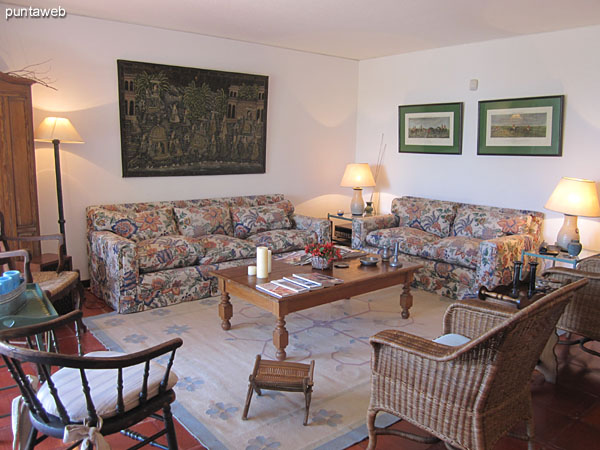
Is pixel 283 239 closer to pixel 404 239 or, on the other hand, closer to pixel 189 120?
pixel 404 239

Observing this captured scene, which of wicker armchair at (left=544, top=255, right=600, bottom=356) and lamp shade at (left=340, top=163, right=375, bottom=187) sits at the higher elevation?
lamp shade at (left=340, top=163, right=375, bottom=187)

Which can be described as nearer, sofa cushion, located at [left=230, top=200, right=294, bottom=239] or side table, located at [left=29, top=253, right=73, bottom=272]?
side table, located at [left=29, top=253, right=73, bottom=272]

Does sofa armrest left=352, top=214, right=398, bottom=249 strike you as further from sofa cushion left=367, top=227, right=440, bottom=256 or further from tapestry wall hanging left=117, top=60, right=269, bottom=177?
tapestry wall hanging left=117, top=60, right=269, bottom=177

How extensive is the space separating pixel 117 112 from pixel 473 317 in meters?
3.77

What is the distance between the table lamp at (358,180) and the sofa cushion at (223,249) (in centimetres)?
175

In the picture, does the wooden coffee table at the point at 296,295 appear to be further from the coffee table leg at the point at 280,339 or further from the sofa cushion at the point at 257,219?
the sofa cushion at the point at 257,219

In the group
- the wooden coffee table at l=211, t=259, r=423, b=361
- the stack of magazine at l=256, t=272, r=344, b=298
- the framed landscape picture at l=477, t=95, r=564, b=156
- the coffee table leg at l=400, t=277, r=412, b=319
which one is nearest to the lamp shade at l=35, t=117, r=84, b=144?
the wooden coffee table at l=211, t=259, r=423, b=361

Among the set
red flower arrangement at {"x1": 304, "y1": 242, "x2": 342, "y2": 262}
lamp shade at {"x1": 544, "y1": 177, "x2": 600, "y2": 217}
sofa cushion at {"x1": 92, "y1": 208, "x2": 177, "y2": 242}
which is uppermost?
lamp shade at {"x1": 544, "y1": 177, "x2": 600, "y2": 217}

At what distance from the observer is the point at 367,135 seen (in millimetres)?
6500

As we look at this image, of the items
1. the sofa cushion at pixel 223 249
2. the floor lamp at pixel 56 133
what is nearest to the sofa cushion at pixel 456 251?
the sofa cushion at pixel 223 249

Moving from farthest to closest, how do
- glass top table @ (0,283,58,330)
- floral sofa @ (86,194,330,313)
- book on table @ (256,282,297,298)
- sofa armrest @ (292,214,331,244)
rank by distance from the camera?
sofa armrest @ (292,214,331,244) → floral sofa @ (86,194,330,313) → book on table @ (256,282,297,298) → glass top table @ (0,283,58,330)

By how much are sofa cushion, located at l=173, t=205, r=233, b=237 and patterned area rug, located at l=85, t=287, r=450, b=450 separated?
2.62 ft

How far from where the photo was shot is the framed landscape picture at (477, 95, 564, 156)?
4.65 metres

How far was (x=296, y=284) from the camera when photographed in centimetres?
336
